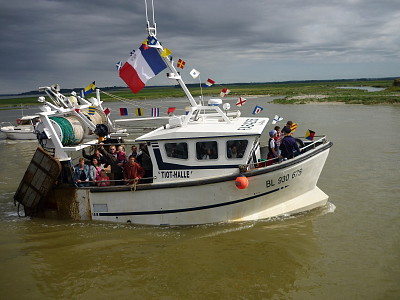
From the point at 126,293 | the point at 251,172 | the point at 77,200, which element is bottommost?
the point at 126,293

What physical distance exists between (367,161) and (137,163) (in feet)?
34.5

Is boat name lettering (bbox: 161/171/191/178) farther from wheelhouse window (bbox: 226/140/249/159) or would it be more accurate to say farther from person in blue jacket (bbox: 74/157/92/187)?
person in blue jacket (bbox: 74/157/92/187)

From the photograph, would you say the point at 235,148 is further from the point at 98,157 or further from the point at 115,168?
the point at 98,157

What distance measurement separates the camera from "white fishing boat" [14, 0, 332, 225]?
8.26 metres

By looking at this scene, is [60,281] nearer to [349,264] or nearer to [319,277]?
[319,277]

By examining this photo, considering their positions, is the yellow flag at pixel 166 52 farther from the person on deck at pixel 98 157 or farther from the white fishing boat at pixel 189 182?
the person on deck at pixel 98 157

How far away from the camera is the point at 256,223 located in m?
8.85

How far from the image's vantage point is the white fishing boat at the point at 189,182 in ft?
27.1

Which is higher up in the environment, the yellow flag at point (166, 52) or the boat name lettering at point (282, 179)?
the yellow flag at point (166, 52)

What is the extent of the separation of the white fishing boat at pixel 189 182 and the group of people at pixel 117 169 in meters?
0.20

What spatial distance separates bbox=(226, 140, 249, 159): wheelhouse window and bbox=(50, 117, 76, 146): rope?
15.6 feet

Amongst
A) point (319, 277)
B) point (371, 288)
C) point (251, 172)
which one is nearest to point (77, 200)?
point (251, 172)

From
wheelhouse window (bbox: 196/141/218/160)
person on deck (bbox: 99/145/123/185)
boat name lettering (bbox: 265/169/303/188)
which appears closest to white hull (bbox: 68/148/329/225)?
boat name lettering (bbox: 265/169/303/188)

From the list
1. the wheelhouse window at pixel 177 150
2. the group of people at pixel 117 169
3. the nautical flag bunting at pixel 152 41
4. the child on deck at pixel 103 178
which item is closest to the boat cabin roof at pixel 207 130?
the wheelhouse window at pixel 177 150
